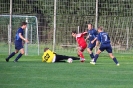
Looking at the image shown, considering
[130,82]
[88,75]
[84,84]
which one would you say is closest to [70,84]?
[84,84]

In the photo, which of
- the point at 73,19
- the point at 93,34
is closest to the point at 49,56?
the point at 93,34

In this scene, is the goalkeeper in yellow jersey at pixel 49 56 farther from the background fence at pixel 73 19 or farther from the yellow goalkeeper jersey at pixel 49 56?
the background fence at pixel 73 19

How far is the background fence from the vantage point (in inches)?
1342

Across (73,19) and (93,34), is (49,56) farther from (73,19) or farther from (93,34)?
(73,19)

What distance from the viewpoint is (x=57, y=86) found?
584 inches

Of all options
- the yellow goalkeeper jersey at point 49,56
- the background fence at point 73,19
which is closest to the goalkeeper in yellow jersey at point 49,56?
the yellow goalkeeper jersey at point 49,56

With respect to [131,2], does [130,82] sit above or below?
below

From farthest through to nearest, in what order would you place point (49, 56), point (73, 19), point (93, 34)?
point (73, 19)
point (93, 34)
point (49, 56)

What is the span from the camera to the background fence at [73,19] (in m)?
34.1

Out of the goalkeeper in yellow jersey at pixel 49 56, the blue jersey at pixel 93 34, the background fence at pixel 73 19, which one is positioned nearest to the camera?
the goalkeeper in yellow jersey at pixel 49 56

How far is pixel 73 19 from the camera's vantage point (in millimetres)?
34594

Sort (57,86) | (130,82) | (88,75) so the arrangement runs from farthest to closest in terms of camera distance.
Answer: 1. (88,75)
2. (130,82)
3. (57,86)

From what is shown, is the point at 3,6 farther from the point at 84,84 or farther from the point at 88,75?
the point at 84,84

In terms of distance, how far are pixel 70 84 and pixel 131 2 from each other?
20.4 m
